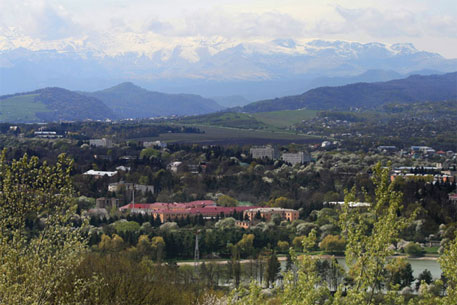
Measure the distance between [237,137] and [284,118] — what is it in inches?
1634

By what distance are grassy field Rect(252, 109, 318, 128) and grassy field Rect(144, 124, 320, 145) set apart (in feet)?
52.4

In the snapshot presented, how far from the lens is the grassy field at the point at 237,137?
372 feet

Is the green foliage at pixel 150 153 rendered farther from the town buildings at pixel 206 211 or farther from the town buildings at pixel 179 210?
the town buildings at pixel 206 211

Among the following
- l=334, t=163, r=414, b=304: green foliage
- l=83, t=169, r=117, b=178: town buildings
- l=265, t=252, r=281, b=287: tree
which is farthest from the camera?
l=83, t=169, r=117, b=178: town buildings

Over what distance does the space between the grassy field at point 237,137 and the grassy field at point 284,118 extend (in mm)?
15976

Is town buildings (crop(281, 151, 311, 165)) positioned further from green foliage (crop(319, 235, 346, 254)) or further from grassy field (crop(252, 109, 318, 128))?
grassy field (crop(252, 109, 318, 128))

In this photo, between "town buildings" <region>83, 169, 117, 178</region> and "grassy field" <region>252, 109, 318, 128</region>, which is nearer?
"town buildings" <region>83, 169, 117, 178</region>

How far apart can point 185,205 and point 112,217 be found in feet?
23.7

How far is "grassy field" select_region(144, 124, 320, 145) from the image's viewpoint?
114m

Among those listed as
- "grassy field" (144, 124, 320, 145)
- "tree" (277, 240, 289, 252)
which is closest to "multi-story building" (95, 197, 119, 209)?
"tree" (277, 240, 289, 252)

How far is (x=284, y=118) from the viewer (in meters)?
162

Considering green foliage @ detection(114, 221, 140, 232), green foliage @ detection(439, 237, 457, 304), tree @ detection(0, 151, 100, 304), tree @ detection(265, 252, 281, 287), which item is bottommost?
green foliage @ detection(114, 221, 140, 232)

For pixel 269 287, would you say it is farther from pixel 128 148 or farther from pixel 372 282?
pixel 128 148

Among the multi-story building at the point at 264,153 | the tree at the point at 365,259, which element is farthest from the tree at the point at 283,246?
the multi-story building at the point at 264,153
